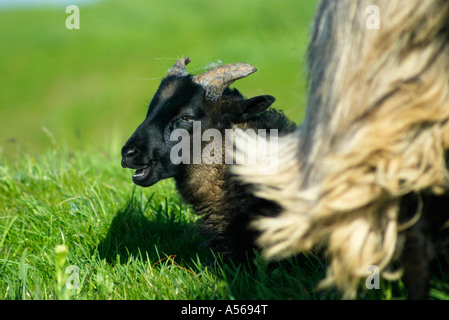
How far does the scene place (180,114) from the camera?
392cm

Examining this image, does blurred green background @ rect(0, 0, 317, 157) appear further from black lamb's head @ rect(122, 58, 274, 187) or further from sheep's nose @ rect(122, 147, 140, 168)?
sheep's nose @ rect(122, 147, 140, 168)

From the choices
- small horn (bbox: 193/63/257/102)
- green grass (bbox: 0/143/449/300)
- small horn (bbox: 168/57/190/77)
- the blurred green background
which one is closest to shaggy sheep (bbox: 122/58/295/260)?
small horn (bbox: 193/63/257/102)

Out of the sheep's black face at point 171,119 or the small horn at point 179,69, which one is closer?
the sheep's black face at point 171,119

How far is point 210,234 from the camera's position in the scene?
12.9ft

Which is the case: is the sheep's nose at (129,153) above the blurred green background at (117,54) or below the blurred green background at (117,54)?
below

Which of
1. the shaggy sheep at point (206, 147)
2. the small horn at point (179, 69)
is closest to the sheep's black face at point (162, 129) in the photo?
the shaggy sheep at point (206, 147)

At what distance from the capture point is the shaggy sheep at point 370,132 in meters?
2.23

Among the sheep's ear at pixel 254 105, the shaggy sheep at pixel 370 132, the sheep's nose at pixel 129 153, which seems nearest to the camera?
the shaggy sheep at pixel 370 132

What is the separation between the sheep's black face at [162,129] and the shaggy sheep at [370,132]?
1.59 metres

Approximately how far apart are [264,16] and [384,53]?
49.5 feet

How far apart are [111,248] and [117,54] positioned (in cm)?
1325

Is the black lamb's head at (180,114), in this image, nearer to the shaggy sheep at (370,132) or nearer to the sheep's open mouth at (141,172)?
the sheep's open mouth at (141,172)

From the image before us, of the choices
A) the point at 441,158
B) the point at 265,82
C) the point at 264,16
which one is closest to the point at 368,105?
the point at 441,158

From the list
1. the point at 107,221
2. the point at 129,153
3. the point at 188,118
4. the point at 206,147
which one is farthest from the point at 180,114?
the point at 107,221
